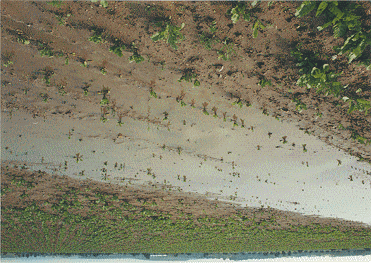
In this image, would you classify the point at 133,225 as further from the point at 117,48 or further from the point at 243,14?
the point at 243,14

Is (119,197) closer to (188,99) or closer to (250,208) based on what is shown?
(188,99)

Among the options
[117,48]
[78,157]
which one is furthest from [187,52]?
[78,157]

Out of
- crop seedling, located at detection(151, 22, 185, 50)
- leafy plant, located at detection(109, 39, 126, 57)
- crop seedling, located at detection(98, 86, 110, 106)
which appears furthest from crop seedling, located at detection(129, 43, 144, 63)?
crop seedling, located at detection(98, 86, 110, 106)

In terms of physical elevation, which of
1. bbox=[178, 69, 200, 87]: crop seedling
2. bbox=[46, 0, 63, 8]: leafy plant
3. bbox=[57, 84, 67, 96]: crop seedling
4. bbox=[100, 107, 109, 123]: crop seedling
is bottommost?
bbox=[100, 107, 109, 123]: crop seedling

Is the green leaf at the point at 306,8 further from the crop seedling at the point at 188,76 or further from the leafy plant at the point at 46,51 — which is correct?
the leafy plant at the point at 46,51

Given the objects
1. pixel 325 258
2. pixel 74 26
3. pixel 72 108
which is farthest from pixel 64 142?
pixel 325 258

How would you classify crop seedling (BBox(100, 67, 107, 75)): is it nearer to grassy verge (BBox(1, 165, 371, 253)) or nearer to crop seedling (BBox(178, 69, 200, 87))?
crop seedling (BBox(178, 69, 200, 87))
